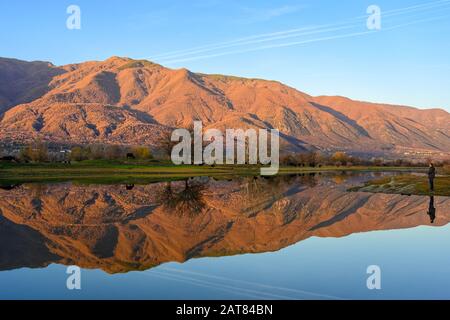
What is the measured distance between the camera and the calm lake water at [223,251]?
1216 cm

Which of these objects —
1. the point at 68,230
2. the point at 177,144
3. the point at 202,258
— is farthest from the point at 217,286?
the point at 177,144

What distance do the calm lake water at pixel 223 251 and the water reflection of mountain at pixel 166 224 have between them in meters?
0.06

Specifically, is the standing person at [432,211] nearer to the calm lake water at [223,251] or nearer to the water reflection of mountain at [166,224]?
the calm lake water at [223,251]

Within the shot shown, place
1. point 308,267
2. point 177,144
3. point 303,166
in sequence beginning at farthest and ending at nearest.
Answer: point 303,166 → point 177,144 → point 308,267

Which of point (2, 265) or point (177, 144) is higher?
point (177, 144)

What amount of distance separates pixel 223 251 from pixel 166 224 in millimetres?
7009

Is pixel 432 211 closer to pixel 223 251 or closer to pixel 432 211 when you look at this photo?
pixel 432 211

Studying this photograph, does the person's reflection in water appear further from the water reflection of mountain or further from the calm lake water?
the water reflection of mountain

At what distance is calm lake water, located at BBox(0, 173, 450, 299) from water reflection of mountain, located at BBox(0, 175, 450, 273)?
0.06m

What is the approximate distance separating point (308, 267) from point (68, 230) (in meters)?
12.4

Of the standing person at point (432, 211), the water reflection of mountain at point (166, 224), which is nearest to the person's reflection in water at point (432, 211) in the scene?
the standing person at point (432, 211)

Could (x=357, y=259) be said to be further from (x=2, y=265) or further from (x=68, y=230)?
(x=68, y=230)

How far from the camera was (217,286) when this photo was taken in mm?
12430
